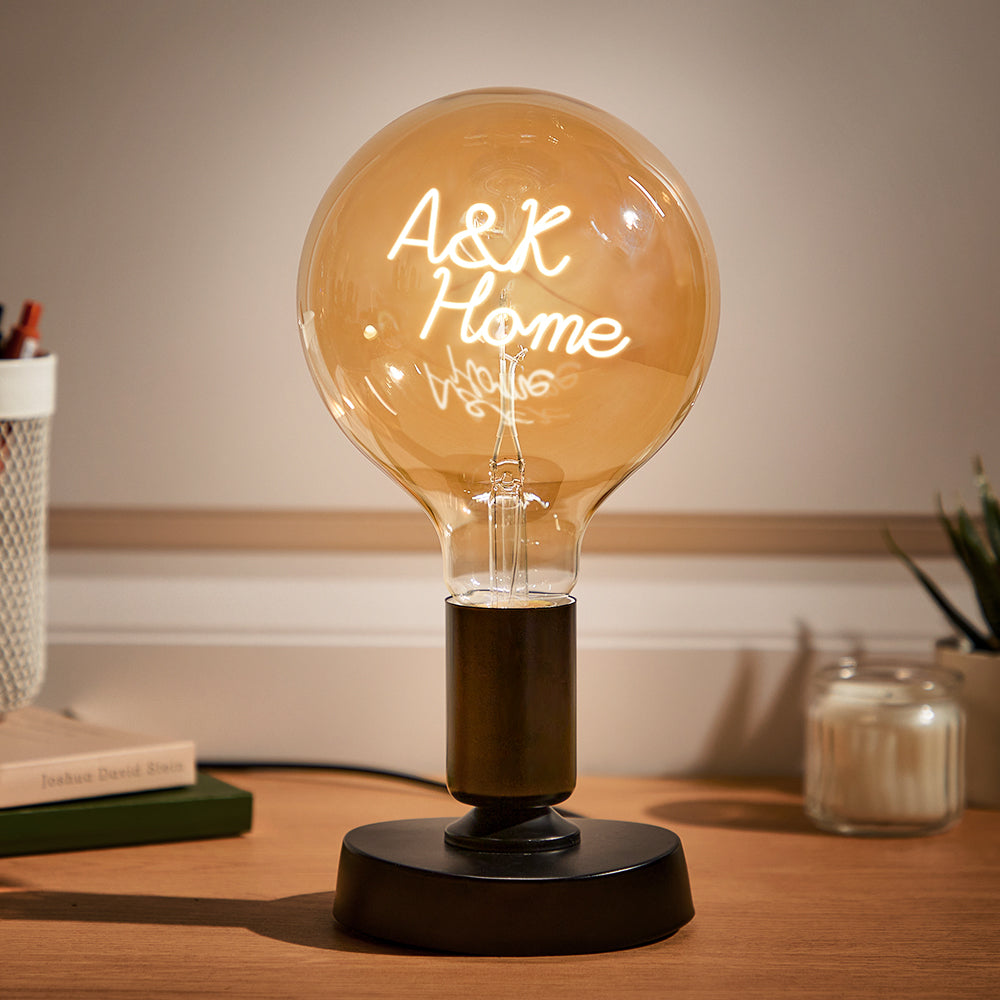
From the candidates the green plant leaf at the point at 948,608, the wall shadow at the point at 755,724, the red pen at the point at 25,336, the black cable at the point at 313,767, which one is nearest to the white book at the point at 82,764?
the black cable at the point at 313,767

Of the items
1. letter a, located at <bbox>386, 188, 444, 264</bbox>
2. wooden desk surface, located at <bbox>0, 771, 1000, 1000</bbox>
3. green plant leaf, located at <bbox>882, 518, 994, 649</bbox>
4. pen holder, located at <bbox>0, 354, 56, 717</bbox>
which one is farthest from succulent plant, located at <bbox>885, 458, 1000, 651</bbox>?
pen holder, located at <bbox>0, 354, 56, 717</bbox>

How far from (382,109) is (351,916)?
21.5 inches

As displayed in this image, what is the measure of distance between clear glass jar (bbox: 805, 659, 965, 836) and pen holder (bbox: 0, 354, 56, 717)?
487 mm

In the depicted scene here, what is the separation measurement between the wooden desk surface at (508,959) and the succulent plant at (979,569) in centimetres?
12

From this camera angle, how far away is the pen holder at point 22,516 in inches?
29.6

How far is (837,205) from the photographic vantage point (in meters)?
0.86

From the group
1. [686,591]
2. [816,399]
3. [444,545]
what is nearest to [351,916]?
[444,545]

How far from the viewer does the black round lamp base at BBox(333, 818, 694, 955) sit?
1.73 feet

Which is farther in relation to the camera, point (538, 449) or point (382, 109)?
point (382, 109)

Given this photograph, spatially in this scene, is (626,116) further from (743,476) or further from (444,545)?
(444,545)

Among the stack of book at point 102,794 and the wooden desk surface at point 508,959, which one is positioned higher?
the stack of book at point 102,794

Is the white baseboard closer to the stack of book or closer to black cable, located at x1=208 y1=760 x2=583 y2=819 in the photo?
black cable, located at x1=208 y1=760 x2=583 y2=819

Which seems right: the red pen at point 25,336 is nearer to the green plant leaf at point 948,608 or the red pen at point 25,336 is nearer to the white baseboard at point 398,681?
the white baseboard at point 398,681

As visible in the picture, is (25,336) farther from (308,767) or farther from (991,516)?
(991,516)
